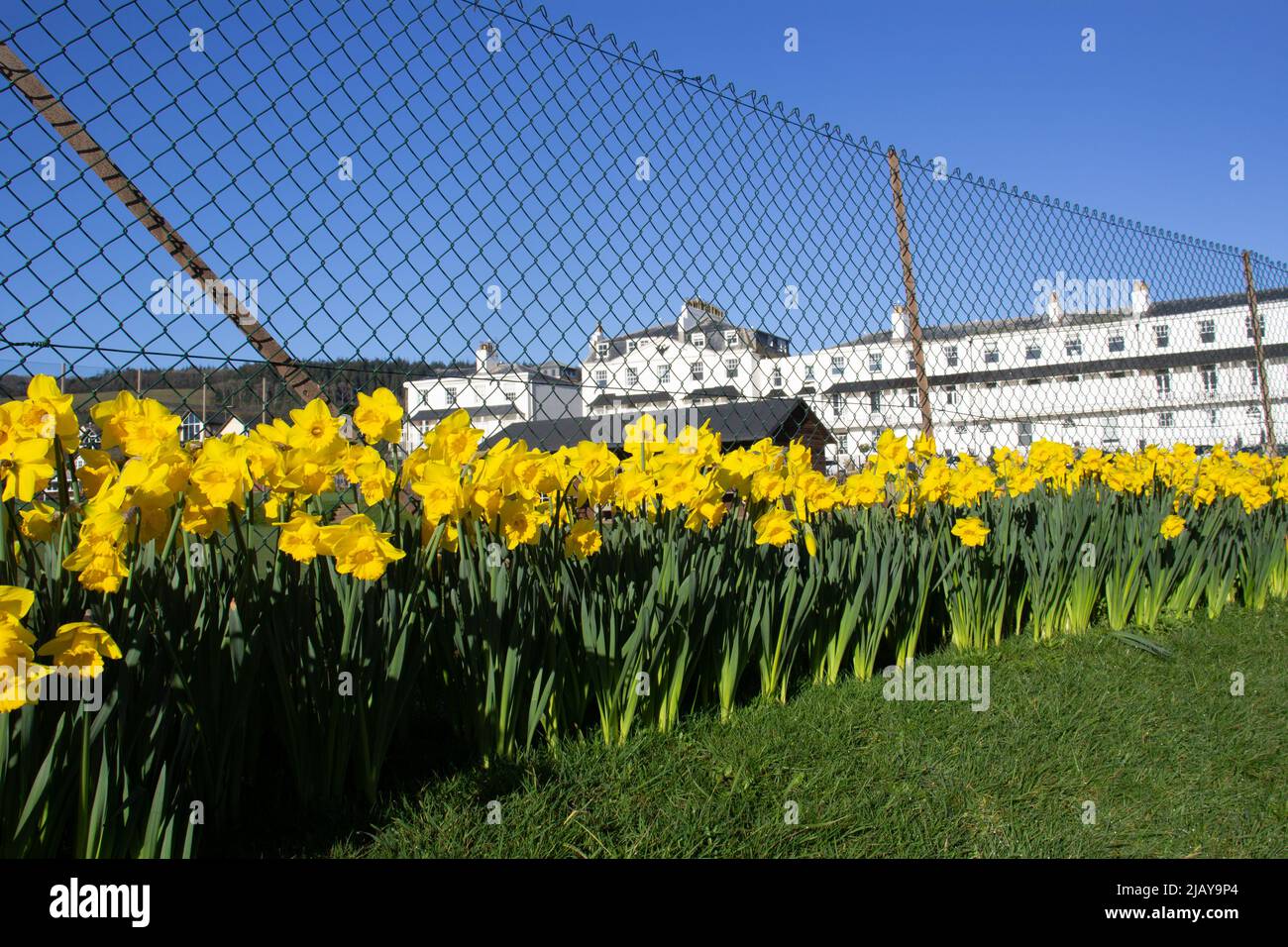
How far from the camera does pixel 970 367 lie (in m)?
5.39

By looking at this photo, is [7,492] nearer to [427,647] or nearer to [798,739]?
[427,647]

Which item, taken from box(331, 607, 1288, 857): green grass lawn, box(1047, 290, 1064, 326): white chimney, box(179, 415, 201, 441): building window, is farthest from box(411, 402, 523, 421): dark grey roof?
box(1047, 290, 1064, 326): white chimney

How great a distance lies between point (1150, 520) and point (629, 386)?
2.30 metres

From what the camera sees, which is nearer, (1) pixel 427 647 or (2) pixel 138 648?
(2) pixel 138 648

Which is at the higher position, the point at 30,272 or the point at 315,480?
the point at 30,272

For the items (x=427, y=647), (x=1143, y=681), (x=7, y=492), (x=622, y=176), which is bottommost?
(x=1143, y=681)

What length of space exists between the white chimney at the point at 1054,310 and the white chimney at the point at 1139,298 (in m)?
0.71

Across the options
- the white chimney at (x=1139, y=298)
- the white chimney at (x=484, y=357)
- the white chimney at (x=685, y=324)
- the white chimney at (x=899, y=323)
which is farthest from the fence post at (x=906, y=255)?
the white chimney at (x=1139, y=298)

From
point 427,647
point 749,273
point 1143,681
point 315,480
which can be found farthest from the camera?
point 749,273

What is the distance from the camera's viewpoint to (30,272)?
1770 millimetres

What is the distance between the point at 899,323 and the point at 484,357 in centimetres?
268

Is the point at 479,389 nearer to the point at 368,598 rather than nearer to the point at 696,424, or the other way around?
the point at 696,424

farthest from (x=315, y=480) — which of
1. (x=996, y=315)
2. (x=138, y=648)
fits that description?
(x=996, y=315)

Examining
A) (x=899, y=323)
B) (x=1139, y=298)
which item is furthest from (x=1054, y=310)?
(x=899, y=323)
